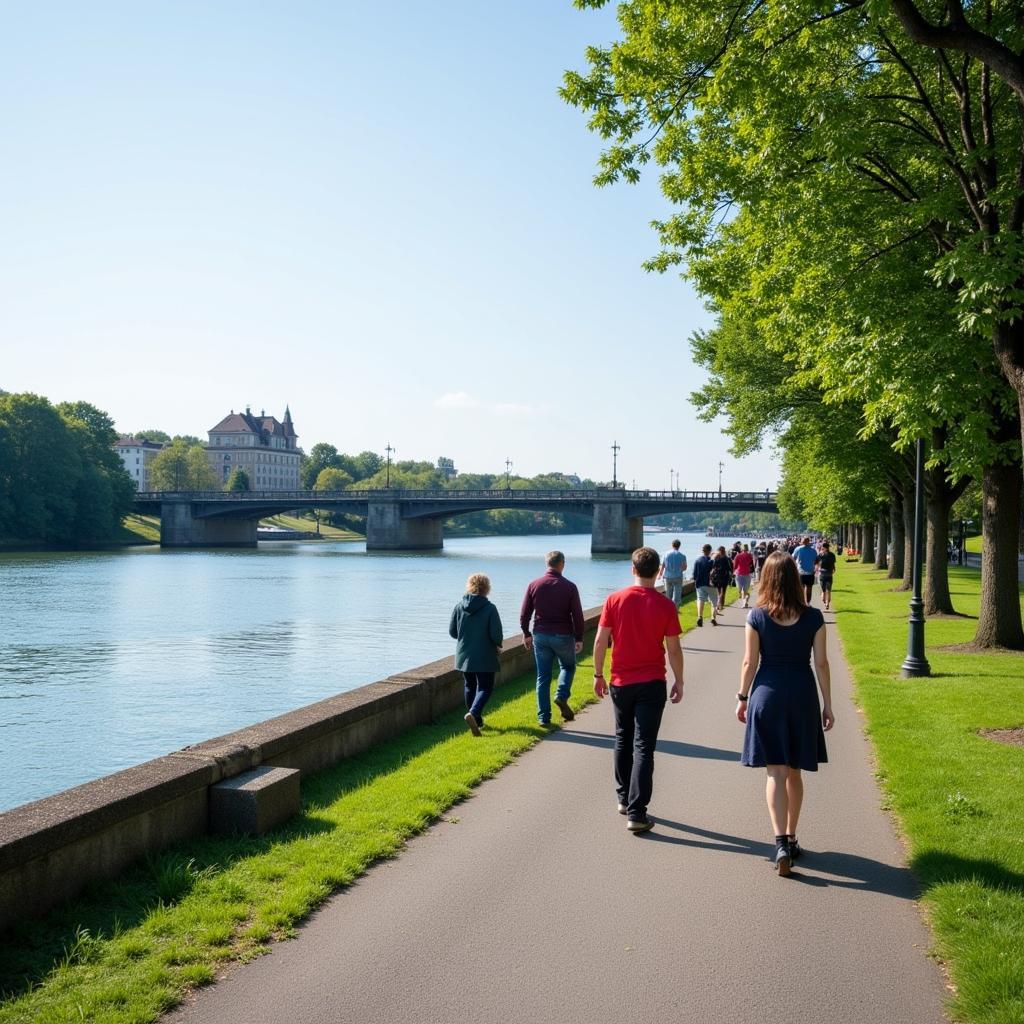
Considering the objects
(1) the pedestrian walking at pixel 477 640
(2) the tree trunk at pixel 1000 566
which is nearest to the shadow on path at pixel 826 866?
(1) the pedestrian walking at pixel 477 640

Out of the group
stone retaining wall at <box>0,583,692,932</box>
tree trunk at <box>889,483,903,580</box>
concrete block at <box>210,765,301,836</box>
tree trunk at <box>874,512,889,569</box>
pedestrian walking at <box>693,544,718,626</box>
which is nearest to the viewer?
stone retaining wall at <box>0,583,692,932</box>

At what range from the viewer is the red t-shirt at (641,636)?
7.01 m

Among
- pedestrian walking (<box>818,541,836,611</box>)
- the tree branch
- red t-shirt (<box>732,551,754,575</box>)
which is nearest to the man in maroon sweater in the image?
the tree branch

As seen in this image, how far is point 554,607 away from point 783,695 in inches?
181

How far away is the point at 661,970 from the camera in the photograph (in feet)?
15.5

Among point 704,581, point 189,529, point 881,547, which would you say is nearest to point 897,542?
point 881,547

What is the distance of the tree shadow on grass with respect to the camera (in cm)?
474

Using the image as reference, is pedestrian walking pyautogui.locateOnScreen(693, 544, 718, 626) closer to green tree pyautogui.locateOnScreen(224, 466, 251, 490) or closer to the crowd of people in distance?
the crowd of people in distance

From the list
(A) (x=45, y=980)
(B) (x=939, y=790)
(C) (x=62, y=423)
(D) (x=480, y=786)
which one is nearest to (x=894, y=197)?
(B) (x=939, y=790)

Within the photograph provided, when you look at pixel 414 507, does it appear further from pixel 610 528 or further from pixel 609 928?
pixel 609 928

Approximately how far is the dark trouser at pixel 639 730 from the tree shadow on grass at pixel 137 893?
6.79 ft

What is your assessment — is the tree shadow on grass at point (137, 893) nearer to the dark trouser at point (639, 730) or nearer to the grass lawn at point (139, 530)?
the dark trouser at point (639, 730)

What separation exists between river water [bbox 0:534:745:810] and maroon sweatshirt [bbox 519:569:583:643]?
6404 mm

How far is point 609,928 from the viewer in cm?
522
